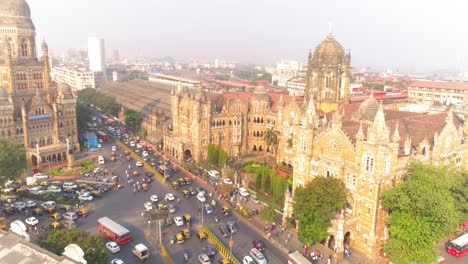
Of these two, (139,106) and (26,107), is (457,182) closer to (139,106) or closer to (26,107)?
(26,107)

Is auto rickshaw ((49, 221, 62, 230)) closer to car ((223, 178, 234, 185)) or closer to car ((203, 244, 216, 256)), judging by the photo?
car ((203, 244, 216, 256))

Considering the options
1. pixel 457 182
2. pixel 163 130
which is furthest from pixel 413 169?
pixel 163 130

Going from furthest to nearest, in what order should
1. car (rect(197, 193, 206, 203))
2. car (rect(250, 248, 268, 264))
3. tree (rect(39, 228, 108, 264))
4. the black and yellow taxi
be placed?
1. car (rect(197, 193, 206, 203))
2. the black and yellow taxi
3. car (rect(250, 248, 268, 264))
4. tree (rect(39, 228, 108, 264))

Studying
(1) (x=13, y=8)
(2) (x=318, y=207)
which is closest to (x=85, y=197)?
(2) (x=318, y=207)

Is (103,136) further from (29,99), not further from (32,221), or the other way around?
(32,221)

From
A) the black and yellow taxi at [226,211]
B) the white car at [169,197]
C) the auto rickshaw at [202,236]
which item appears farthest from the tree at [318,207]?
the white car at [169,197]

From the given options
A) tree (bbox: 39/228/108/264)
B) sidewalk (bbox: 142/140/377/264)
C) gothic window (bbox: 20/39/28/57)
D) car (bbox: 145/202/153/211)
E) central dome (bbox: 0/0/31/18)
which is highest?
central dome (bbox: 0/0/31/18)

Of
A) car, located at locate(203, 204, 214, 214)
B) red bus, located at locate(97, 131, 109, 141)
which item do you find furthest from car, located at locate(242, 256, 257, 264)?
red bus, located at locate(97, 131, 109, 141)

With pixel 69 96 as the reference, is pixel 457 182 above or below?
below
